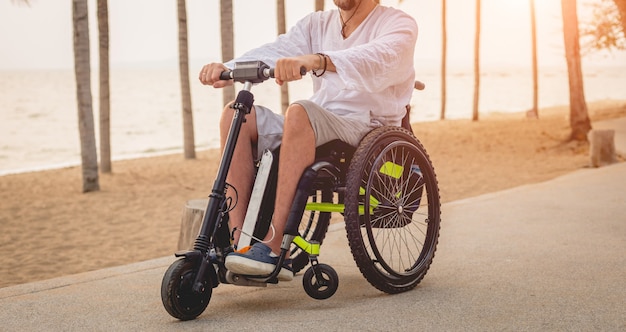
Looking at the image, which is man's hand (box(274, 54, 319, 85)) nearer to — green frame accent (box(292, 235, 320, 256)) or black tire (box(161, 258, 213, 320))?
green frame accent (box(292, 235, 320, 256))

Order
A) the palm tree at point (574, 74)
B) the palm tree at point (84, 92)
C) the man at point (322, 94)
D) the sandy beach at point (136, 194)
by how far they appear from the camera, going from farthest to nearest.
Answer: the palm tree at point (574, 74), the palm tree at point (84, 92), the sandy beach at point (136, 194), the man at point (322, 94)

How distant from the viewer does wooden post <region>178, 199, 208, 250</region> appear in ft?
17.3

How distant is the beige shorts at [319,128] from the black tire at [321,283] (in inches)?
19.6

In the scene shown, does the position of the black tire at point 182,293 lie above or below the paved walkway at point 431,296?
above

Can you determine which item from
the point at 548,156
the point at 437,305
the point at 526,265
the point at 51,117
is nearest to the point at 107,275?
the point at 437,305

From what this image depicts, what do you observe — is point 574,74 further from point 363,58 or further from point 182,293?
point 182,293

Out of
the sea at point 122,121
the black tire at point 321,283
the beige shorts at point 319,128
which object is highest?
the beige shorts at point 319,128

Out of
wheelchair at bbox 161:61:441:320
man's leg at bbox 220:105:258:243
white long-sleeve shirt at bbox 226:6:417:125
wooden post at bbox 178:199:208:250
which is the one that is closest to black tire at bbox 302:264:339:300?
wheelchair at bbox 161:61:441:320

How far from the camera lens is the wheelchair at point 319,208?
3.15m

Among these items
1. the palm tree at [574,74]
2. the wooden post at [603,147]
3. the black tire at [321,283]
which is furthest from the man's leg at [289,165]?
the palm tree at [574,74]

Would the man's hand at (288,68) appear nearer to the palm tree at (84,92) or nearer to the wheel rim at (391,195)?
the wheel rim at (391,195)

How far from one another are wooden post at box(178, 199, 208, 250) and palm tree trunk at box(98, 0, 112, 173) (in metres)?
7.69

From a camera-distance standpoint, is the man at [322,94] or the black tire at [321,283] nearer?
the man at [322,94]

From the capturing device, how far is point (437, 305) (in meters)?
3.38
